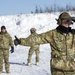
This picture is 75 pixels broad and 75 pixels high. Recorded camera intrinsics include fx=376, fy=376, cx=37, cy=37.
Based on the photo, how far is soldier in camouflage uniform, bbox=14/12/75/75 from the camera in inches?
245

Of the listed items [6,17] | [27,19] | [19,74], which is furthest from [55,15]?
[19,74]

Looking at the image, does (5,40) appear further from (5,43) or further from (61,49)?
(61,49)

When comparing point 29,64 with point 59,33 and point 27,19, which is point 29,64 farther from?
point 27,19

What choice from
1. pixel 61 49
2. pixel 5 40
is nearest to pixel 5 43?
pixel 5 40

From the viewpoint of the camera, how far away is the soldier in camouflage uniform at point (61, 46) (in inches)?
245

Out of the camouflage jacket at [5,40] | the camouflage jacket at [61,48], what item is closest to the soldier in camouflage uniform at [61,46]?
the camouflage jacket at [61,48]

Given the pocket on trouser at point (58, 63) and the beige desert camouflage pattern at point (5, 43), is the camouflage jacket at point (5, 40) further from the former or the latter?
the pocket on trouser at point (58, 63)

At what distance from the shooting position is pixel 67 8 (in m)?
46.8

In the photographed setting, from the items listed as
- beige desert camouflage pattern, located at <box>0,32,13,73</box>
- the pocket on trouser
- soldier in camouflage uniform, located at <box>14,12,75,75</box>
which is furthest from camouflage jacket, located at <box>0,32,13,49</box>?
the pocket on trouser

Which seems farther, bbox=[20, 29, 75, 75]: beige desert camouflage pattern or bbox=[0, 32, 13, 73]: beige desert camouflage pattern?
bbox=[0, 32, 13, 73]: beige desert camouflage pattern

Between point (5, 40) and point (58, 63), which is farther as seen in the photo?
point (5, 40)

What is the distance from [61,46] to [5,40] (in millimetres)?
6481

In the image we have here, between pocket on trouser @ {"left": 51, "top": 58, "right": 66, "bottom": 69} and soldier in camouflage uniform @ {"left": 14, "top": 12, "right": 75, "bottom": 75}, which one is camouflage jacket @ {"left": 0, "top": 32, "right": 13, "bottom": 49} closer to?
soldier in camouflage uniform @ {"left": 14, "top": 12, "right": 75, "bottom": 75}

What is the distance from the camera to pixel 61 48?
20.5 feet
